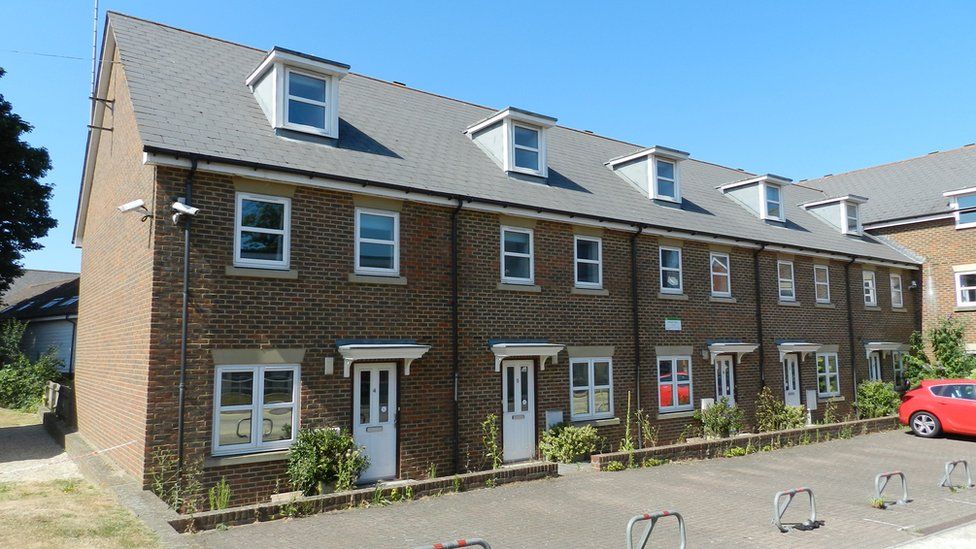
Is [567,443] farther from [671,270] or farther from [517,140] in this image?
[517,140]

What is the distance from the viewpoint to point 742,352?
18.4m

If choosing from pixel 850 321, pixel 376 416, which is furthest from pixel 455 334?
pixel 850 321

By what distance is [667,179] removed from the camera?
19.4 meters

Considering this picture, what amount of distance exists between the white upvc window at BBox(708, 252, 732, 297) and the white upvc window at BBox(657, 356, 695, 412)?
7.99 feet

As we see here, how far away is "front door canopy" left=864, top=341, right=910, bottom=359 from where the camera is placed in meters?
22.9

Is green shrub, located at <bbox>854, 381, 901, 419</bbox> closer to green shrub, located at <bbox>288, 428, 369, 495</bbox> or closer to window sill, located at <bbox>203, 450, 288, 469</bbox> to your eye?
green shrub, located at <bbox>288, 428, 369, 495</bbox>

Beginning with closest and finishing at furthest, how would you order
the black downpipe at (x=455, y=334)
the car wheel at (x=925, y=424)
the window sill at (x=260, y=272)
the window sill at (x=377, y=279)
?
the window sill at (x=260, y=272), the window sill at (x=377, y=279), the black downpipe at (x=455, y=334), the car wheel at (x=925, y=424)

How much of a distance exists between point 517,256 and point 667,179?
7.08m

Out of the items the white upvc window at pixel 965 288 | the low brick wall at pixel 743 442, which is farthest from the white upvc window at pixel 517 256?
the white upvc window at pixel 965 288

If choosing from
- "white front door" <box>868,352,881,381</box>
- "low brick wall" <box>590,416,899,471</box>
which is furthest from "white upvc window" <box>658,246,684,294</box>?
"white front door" <box>868,352,881,381</box>

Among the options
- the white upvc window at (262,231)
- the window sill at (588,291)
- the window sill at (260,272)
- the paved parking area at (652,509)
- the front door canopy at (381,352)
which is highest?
the white upvc window at (262,231)

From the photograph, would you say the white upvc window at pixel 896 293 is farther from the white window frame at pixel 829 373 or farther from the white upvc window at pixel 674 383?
the white upvc window at pixel 674 383

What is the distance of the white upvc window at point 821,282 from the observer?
70.9 ft

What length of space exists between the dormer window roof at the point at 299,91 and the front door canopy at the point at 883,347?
19.6 m
